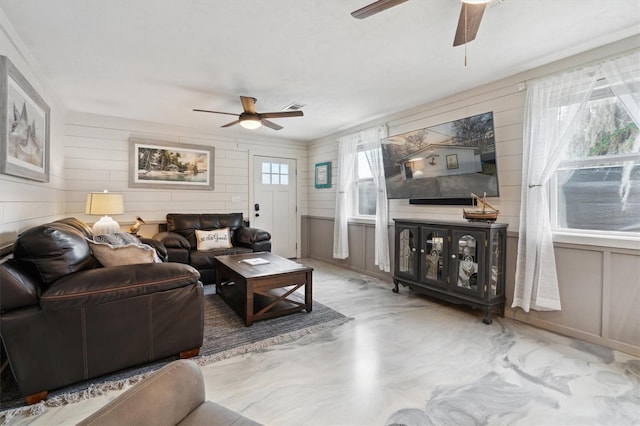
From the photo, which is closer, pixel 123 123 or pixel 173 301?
pixel 173 301

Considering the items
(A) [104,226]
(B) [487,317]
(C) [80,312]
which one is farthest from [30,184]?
(B) [487,317]

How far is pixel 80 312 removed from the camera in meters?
1.76

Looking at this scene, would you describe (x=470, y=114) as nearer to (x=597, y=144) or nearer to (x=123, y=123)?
(x=597, y=144)

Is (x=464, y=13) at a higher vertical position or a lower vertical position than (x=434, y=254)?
higher

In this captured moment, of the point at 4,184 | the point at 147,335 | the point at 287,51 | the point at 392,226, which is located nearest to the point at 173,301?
the point at 147,335

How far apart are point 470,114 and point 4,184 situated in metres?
4.13

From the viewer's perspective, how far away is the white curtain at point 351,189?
4199mm

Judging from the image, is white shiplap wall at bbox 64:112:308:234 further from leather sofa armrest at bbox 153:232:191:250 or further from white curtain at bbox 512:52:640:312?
white curtain at bbox 512:52:640:312

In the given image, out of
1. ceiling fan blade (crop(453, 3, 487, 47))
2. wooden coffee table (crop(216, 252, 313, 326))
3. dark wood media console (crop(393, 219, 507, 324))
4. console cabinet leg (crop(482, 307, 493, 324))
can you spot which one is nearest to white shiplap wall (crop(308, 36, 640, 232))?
dark wood media console (crop(393, 219, 507, 324))

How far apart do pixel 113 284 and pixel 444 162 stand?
3.24m

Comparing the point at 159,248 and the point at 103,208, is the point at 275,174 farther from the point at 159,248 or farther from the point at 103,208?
the point at 103,208

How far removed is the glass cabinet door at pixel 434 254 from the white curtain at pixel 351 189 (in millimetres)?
811

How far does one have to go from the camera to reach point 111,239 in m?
2.69

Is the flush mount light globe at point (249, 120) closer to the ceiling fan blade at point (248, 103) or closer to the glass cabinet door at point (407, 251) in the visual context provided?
the ceiling fan blade at point (248, 103)
